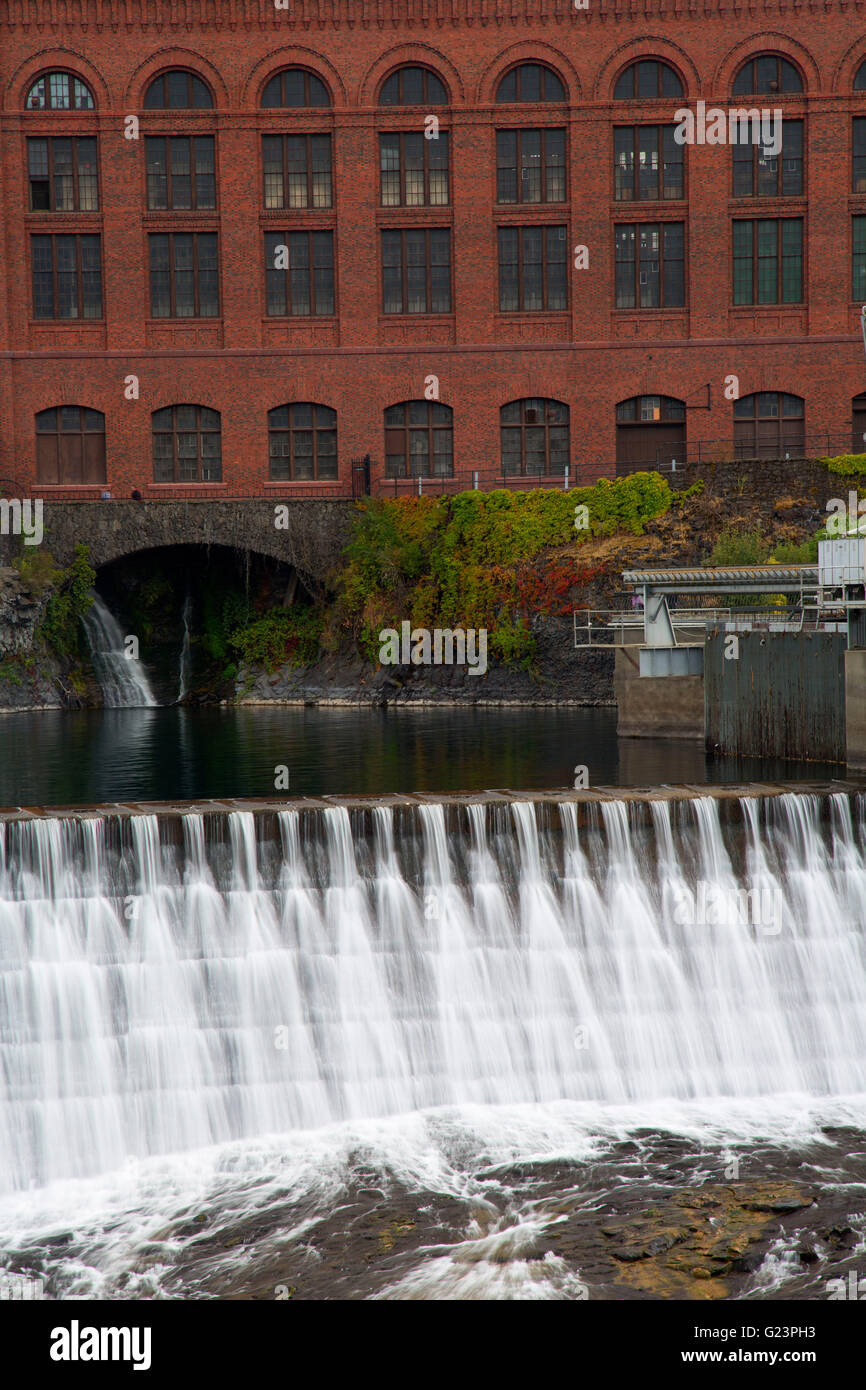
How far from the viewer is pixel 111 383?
151ft

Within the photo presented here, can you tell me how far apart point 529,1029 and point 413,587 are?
95.0 feet

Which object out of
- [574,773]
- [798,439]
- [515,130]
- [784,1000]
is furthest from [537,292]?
[784,1000]

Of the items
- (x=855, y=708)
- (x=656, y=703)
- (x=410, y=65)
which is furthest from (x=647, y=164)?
(x=855, y=708)

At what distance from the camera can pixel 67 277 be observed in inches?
1801

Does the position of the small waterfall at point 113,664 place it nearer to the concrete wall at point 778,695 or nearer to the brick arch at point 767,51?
the concrete wall at point 778,695

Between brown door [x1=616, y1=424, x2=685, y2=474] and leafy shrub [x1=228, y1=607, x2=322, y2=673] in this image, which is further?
brown door [x1=616, y1=424, x2=685, y2=474]

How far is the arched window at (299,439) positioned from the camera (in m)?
46.7

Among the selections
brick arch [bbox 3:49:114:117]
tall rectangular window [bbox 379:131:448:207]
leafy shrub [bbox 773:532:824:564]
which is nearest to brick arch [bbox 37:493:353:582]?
tall rectangular window [bbox 379:131:448:207]

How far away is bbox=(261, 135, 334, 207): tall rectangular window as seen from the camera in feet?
150

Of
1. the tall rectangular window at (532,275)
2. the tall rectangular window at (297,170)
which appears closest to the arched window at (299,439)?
the tall rectangular window at (297,170)

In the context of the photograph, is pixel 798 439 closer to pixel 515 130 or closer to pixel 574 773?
pixel 515 130

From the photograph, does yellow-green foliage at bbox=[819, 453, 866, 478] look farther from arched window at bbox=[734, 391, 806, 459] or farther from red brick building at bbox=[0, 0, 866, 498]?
arched window at bbox=[734, 391, 806, 459]

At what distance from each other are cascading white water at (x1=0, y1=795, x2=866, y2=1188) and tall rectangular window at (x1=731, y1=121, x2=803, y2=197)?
36201 mm

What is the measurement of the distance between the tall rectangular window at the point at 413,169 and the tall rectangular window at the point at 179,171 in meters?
5.95
